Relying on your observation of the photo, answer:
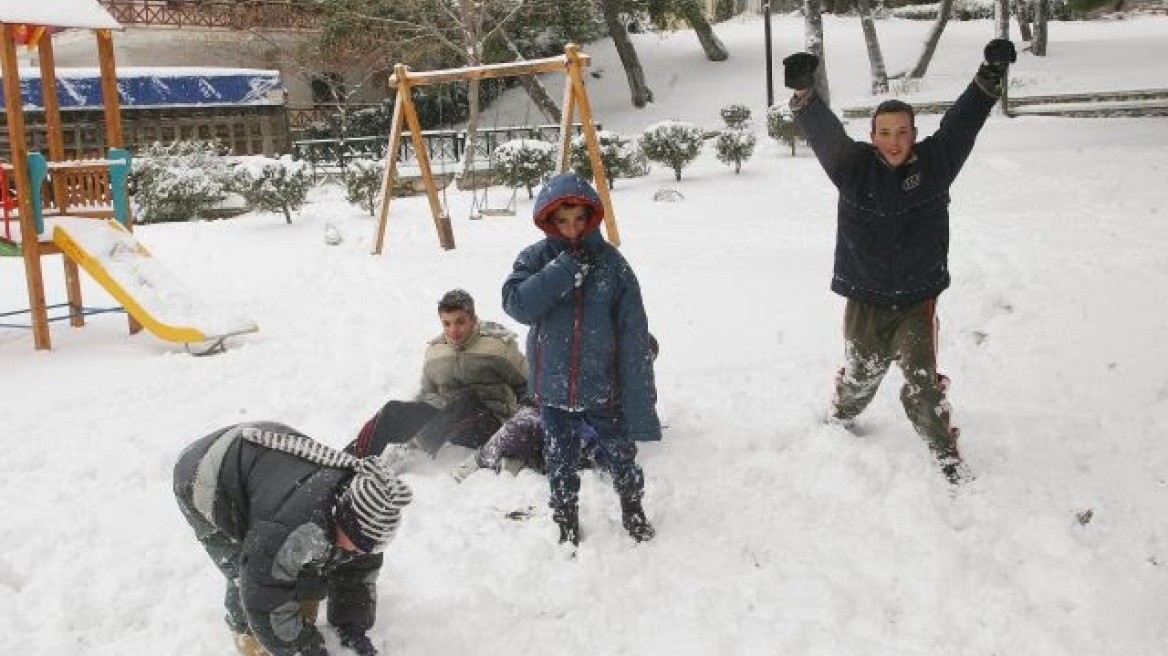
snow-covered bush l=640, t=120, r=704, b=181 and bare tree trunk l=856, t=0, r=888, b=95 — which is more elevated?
bare tree trunk l=856, t=0, r=888, b=95

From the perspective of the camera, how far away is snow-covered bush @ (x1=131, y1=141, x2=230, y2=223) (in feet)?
47.4

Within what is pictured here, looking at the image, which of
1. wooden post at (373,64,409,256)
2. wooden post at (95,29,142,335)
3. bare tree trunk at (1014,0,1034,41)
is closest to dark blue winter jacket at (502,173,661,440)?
wooden post at (95,29,142,335)

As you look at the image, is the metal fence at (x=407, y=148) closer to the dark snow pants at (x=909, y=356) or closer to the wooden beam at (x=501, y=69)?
the wooden beam at (x=501, y=69)

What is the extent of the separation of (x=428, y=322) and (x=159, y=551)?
3721 mm

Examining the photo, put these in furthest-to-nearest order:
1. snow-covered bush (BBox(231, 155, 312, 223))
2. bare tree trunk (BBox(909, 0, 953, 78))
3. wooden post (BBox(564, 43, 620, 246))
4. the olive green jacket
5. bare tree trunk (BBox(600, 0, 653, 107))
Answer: bare tree trunk (BBox(600, 0, 653, 107)), bare tree trunk (BBox(909, 0, 953, 78)), snow-covered bush (BBox(231, 155, 312, 223)), wooden post (BBox(564, 43, 620, 246)), the olive green jacket

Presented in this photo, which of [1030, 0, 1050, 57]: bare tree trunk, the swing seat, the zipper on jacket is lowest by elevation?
the zipper on jacket

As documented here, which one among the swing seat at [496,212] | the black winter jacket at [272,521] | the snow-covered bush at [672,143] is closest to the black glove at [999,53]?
the black winter jacket at [272,521]

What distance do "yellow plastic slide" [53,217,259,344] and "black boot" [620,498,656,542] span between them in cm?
437

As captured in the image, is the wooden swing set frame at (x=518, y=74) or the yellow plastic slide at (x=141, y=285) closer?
the yellow plastic slide at (x=141, y=285)

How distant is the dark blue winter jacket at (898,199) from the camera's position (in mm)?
3752

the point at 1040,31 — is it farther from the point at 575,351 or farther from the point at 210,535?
the point at 210,535

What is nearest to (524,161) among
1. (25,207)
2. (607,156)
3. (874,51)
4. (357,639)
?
(607,156)

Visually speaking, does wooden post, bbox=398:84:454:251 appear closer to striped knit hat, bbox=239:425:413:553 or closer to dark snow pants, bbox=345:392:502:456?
dark snow pants, bbox=345:392:502:456

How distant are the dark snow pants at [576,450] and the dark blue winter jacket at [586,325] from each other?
75 mm
